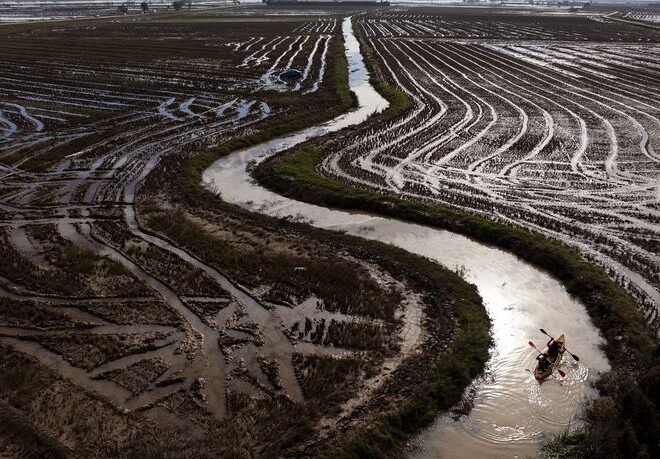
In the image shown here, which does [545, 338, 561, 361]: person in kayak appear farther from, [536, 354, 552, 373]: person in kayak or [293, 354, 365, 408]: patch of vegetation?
[293, 354, 365, 408]: patch of vegetation

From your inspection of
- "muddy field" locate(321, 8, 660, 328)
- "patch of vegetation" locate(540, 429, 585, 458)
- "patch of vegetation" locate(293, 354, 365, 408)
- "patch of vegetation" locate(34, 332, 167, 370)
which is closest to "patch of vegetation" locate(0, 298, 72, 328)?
"patch of vegetation" locate(34, 332, 167, 370)

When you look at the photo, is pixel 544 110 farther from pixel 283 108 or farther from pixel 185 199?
pixel 185 199

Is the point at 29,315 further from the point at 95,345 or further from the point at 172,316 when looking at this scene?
the point at 172,316

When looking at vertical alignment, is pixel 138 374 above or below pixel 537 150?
below

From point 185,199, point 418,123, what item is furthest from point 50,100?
point 418,123

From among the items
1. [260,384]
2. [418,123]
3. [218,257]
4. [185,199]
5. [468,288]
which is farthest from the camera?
[418,123]

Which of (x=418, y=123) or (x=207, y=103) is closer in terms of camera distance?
(x=418, y=123)

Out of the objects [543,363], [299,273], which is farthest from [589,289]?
[299,273]
